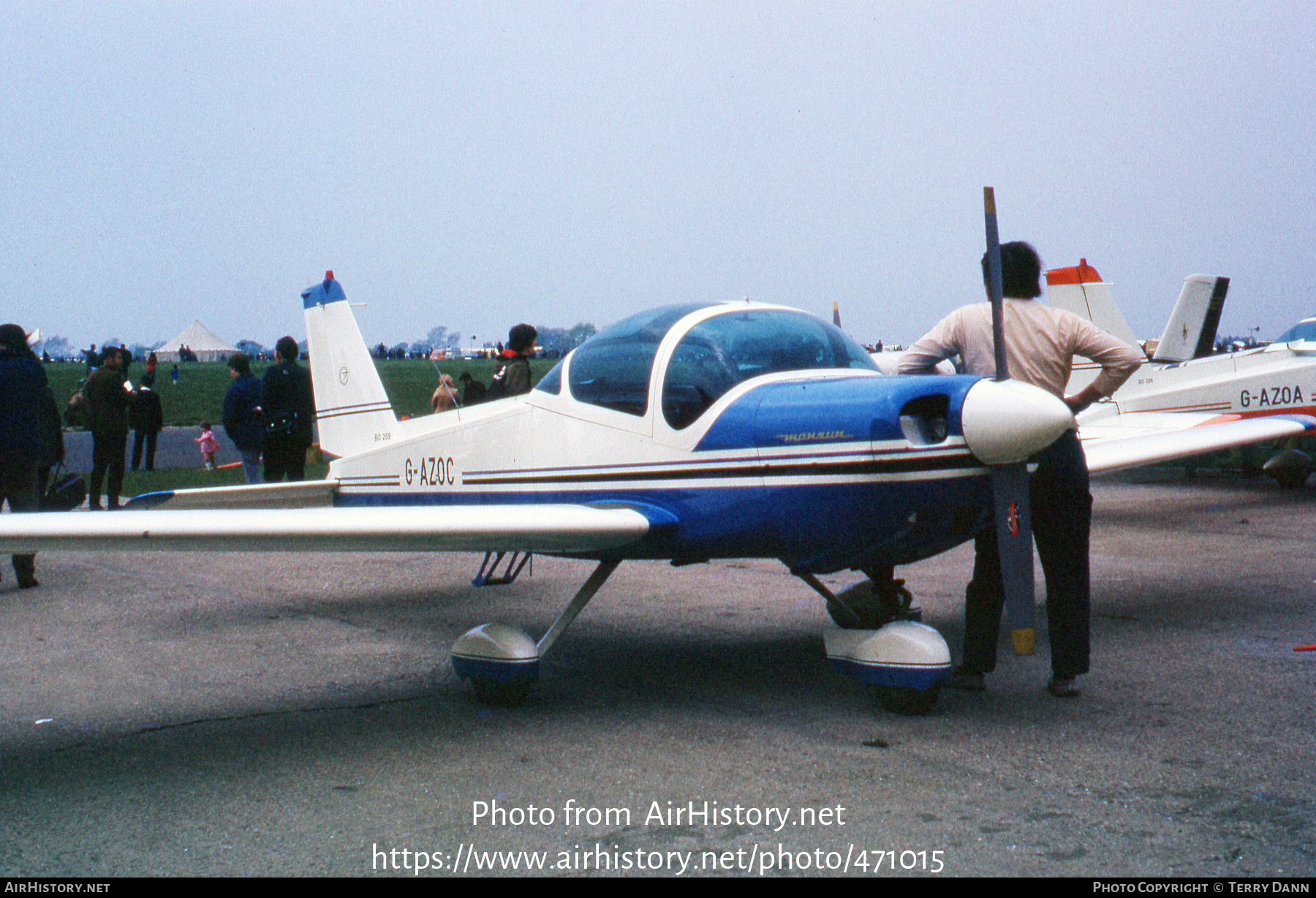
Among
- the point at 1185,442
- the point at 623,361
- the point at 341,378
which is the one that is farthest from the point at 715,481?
the point at 341,378

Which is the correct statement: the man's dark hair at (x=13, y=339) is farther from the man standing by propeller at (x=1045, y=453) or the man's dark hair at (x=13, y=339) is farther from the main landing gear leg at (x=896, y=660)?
the man standing by propeller at (x=1045, y=453)

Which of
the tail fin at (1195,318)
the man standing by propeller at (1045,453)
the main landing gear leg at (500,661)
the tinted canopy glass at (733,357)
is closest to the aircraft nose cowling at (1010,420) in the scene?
the man standing by propeller at (1045,453)

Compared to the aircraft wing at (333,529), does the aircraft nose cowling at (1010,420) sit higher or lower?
higher

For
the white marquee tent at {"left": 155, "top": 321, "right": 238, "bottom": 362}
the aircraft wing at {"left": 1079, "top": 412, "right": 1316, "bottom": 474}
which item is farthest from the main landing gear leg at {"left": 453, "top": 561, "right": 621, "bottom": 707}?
the white marquee tent at {"left": 155, "top": 321, "right": 238, "bottom": 362}

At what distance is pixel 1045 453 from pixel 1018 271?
83 centimetres

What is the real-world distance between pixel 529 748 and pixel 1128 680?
8.35 ft

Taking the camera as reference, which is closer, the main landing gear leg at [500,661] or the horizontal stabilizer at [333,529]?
the horizontal stabilizer at [333,529]

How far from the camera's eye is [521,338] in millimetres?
7879

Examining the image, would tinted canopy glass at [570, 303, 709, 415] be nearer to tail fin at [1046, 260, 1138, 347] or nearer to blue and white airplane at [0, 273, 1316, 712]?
blue and white airplane at [0, 273, 1316, 712]

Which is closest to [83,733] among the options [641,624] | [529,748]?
[529,748]

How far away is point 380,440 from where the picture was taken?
6.58 m

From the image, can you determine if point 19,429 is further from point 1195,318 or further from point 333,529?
point 1195,318

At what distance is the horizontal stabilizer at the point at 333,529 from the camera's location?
355 centimetres
